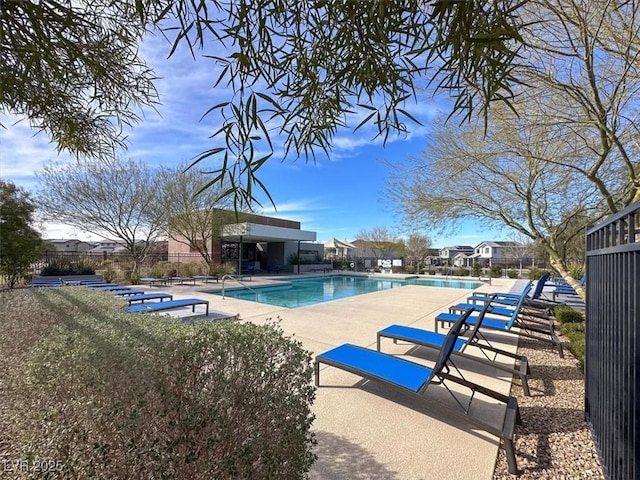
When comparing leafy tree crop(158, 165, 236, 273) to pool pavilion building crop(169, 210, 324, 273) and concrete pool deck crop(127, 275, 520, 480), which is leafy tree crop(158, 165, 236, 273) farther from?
concrete pool deck crop(127, 275, 520, 480)

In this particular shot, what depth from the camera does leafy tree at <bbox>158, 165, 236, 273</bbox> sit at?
17.9 meters

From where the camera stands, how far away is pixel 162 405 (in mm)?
1540

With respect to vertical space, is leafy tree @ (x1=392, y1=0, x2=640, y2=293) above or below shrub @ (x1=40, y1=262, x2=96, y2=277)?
above

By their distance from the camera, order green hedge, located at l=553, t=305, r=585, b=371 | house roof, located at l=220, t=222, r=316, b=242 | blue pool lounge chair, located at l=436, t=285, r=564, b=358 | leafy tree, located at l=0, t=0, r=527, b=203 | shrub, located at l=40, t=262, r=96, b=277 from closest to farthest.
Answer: leafy tree, located at l=0, t=0, r=527, b=203 → green hedge, located at l=553, t=305, r=585, b=371 → blue pool lounge chair, located at l=436, t=285, r=564, b=358 → shrub, located at l=40, t=262, r=96, b=277 → house roof, located at l=220, t=222, r=316, b=242

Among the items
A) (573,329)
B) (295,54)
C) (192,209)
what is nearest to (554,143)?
(573,329)

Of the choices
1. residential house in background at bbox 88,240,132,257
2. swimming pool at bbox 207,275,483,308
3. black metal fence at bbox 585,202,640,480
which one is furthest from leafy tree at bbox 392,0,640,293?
residential house in background at bbox 88,240,132,257

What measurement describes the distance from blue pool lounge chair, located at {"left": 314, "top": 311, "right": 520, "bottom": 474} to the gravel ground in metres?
0.17

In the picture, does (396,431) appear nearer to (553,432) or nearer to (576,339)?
(553,432)

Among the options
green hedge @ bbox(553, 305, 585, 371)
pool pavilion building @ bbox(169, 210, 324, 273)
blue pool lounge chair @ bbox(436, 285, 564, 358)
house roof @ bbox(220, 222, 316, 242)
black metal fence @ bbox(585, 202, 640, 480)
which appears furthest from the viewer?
pool pavilion building @ bbox(169, 210, 324, 273)

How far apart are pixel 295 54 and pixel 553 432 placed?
12.8ft

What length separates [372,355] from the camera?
4105mm

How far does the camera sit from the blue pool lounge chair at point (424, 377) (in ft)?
8.71

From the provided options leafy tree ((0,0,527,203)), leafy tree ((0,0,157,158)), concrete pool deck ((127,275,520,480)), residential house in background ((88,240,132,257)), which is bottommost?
concrete pool deck ((127,275,520,480))

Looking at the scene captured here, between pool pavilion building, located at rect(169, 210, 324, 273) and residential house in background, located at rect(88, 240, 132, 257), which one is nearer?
residential house in background, located at rect(88, 240, 132, 257)
